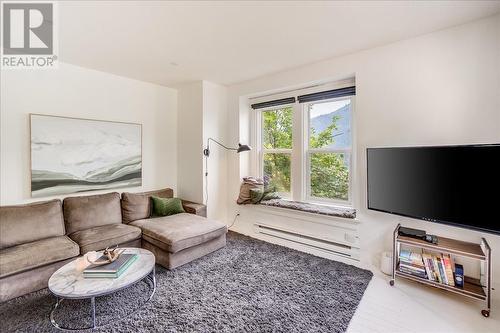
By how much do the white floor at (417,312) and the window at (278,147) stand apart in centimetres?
190

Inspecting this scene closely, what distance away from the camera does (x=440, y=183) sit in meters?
2.07

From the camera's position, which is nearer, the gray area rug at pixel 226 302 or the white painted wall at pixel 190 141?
the gray area rug at pixel 226 302

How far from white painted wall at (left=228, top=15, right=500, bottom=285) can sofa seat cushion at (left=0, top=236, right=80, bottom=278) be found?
3.13m

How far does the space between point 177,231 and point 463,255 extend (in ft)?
8.85

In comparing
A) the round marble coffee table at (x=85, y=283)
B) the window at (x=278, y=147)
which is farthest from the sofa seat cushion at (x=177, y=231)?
the window at (x=278, y=147)

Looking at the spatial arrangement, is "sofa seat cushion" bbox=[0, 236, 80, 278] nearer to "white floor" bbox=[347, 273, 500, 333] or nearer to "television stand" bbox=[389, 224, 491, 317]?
"white floor" bbox=[347, 273, 500, 333]

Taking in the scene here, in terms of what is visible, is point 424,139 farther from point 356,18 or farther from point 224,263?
point 224,263

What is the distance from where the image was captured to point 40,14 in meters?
1.96

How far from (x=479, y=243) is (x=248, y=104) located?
11.2ft

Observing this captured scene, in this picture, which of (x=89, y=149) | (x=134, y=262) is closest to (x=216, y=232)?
(x=134, y=262)

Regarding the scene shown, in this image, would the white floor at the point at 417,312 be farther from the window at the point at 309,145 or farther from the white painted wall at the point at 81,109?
the white painted wall at the point at 81,109

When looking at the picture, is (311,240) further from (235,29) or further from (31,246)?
(31,246)

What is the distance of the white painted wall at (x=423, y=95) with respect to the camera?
2.05m

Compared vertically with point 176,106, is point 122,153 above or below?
below
